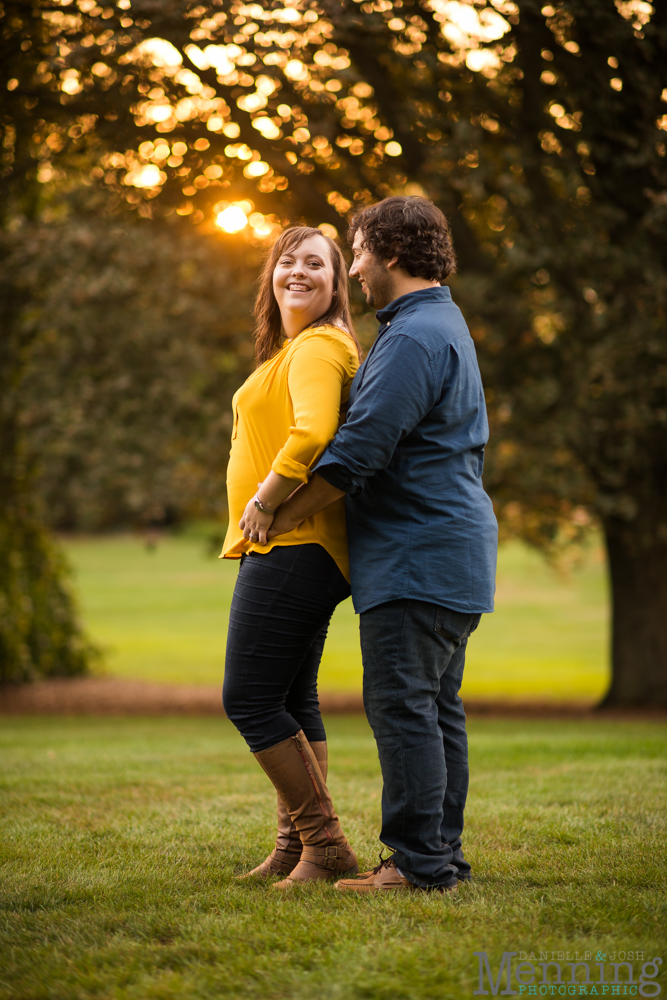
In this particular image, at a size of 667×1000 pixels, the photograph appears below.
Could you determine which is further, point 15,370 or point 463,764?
point 15,370

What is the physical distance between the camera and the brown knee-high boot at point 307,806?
3.06 m

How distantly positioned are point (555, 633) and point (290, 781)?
84.9ft

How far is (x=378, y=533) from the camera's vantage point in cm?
289

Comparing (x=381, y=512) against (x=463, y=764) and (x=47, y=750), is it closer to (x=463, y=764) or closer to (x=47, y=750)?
(x=463, y=764)

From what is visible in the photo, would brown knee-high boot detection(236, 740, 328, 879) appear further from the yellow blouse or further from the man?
the yellow blouse

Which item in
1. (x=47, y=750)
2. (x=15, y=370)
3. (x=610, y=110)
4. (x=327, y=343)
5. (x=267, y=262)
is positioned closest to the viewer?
(x=327, y=343)

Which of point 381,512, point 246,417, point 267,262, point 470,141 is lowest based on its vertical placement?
point 381,512

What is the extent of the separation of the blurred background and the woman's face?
197 inches

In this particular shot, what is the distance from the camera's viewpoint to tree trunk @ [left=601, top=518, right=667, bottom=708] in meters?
11.2

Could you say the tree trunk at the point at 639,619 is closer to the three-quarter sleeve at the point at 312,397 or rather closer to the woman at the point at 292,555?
the woman at the point at 292,555

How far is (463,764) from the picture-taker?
10.4 ft

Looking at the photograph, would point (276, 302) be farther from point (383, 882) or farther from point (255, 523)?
point (383, 882)

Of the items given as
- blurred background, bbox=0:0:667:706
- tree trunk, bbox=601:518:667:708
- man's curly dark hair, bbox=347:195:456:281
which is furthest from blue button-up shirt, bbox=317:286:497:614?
tree trunk, bbox=601:518:667:708

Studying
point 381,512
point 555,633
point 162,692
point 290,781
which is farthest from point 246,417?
point 555,633
